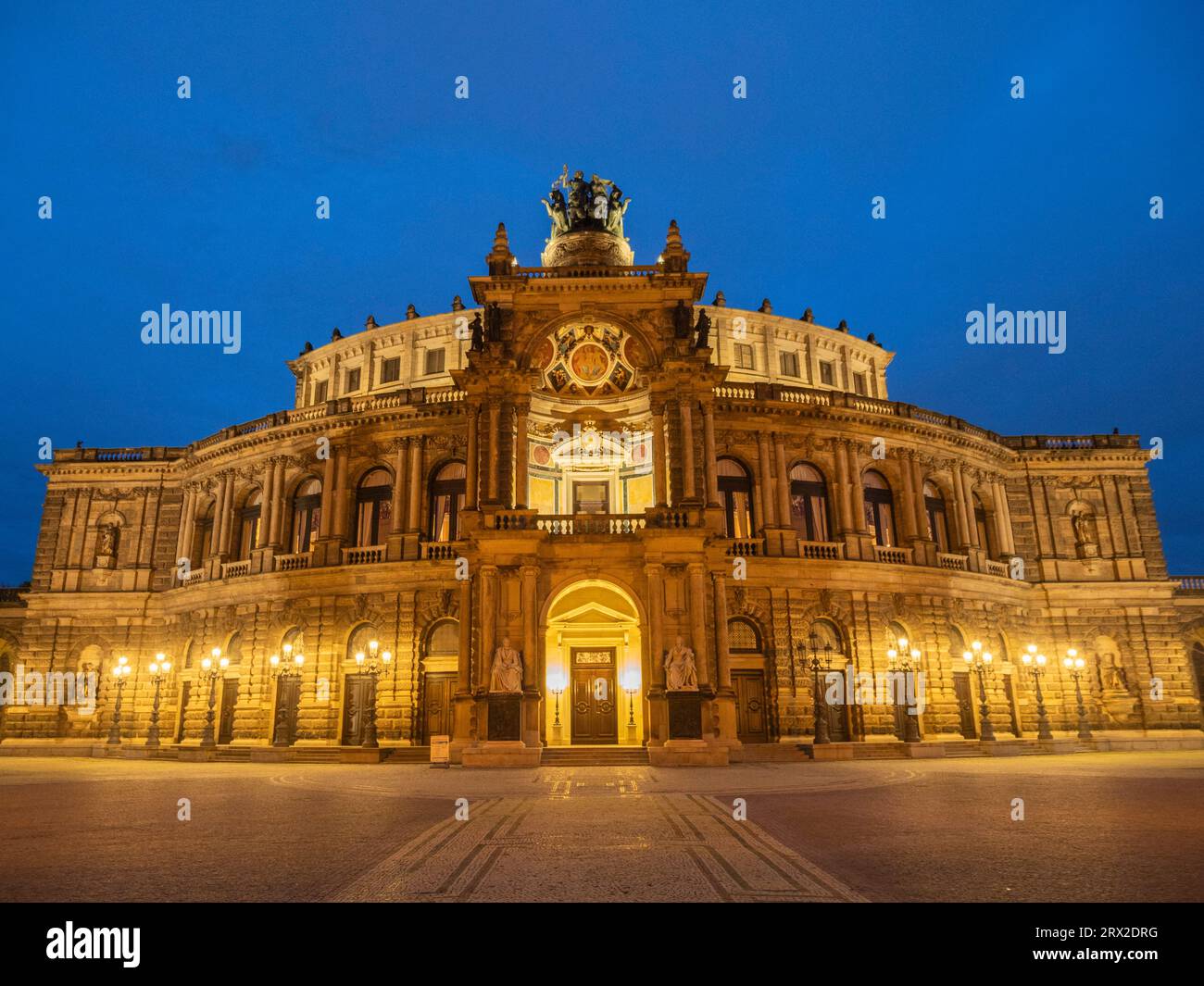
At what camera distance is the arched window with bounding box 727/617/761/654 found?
103 ft

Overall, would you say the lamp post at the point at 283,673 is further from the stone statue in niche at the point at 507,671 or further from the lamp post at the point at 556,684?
the stone statue in niche at the point at 507,671

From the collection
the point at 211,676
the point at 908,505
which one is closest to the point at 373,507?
the point at 211,676

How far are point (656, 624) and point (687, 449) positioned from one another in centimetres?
650

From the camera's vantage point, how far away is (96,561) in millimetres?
40594

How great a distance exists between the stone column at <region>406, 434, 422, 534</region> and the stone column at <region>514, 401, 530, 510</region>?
8.02m

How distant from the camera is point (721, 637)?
26.5 meters

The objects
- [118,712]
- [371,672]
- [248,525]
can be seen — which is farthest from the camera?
[248,525]

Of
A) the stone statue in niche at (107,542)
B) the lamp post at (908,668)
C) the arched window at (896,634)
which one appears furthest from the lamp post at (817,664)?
the stone statue in niche at (107,542)

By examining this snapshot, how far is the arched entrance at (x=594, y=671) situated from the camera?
30.0m

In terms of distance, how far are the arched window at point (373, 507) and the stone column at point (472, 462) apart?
7.99 m

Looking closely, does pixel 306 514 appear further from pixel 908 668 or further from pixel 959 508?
pixel 959 508

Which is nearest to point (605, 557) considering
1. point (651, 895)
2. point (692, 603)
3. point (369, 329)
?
point (692, 603)

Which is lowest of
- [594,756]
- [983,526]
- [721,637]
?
[594,756]
